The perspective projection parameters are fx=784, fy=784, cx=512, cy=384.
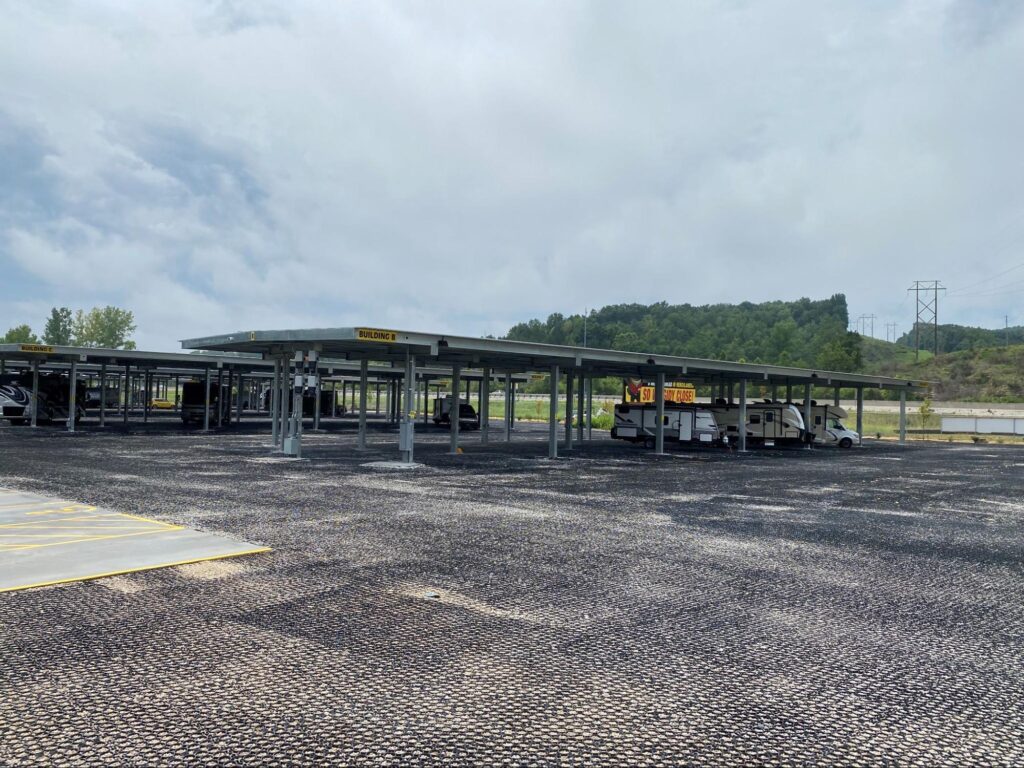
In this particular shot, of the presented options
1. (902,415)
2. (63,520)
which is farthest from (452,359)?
(902,415)

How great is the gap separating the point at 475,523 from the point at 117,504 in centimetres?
579

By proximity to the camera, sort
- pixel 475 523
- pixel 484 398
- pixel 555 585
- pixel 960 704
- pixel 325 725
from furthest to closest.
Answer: pixel 484 398, pixel 475 523, pixel 555 585, pixel 960 704, pixel 325 725

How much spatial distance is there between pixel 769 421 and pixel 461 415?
17201 mm

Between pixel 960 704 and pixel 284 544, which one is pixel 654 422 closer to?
pixel 284 544

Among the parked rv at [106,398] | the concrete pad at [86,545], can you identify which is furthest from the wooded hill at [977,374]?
the concrete pad at [86,545]

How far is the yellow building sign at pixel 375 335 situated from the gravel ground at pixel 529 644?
23.8ft

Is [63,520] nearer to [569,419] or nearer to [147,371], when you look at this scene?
[569,419]

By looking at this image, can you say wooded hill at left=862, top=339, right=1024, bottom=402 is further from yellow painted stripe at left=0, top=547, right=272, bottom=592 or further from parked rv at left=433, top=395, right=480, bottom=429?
yellow painted stripe at left=0, top=547, right=272, bottom=592

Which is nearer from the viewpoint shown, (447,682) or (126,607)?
(447,682)

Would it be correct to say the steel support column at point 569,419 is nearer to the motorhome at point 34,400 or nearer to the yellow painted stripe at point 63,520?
the yellow painted stripe at point 63,520

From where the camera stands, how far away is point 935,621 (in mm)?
6906

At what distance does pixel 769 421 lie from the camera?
117 ft

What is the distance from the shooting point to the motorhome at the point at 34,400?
37.2 meters

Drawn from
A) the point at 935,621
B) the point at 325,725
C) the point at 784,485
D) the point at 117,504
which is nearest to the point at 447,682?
the point at 325,725
